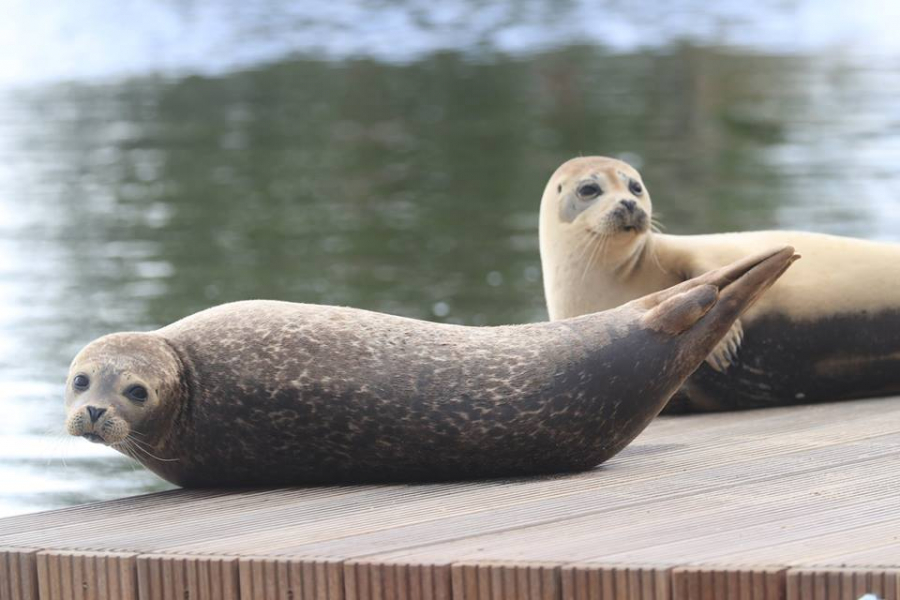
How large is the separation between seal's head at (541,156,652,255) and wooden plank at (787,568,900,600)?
8.89ft

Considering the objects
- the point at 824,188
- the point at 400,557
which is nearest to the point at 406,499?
the point at 400,557

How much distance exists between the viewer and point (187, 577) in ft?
12.1

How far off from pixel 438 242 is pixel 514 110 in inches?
344

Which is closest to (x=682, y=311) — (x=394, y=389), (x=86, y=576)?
(x=394, y=389)

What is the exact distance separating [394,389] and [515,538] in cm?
85

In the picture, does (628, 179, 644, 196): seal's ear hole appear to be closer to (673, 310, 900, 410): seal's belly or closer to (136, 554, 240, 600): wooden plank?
(673, 310, 900, 410): seal's belly

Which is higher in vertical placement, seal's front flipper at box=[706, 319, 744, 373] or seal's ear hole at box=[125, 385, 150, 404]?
seal's ear hole at box=[125, 385, 150, 404]

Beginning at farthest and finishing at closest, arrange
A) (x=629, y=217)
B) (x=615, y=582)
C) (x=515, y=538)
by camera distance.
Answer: (x=629, y=217)
(x=515, y=538)
(x=615, y=582)

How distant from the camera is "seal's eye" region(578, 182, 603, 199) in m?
6.07

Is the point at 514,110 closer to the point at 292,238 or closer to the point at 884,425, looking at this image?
the point at 292,238

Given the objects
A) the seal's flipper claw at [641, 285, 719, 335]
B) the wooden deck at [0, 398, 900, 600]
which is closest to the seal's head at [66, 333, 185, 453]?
the wooden deck at [0, 398, 900, 600]

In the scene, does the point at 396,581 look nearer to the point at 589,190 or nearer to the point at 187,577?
the point at 187,577

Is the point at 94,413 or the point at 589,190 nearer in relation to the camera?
the point at 94,413

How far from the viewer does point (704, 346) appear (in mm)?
4586
